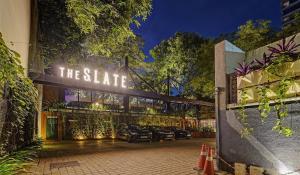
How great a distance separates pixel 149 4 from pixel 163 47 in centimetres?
2019

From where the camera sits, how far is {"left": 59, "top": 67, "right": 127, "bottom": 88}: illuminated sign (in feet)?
45.7

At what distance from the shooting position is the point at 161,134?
20.2m

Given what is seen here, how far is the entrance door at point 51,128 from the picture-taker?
785 inches

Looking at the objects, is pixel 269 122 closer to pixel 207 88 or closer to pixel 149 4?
pixel 149 4

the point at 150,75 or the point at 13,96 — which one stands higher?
the point at 150,75

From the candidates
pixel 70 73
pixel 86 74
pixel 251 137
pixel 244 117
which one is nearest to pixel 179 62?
pixel 86 74

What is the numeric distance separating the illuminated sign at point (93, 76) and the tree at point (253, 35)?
873 cm

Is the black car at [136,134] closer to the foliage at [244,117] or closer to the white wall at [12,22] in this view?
the white wall at [12,22]

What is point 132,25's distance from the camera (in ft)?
42.2

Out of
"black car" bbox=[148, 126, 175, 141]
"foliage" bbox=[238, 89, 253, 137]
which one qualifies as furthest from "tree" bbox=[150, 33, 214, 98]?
"foliage" bbox=[238, 89, 253, 137]

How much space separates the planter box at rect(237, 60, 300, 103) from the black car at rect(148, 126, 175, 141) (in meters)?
14.3

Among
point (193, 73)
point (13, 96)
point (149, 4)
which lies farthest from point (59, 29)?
point (193, 73)

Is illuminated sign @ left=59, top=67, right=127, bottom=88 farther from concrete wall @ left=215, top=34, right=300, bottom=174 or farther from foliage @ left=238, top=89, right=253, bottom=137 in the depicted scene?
foliage @ left=238, top=89, right=253, bottom=137

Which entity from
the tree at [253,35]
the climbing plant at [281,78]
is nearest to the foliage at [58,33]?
the climbing plant at [281,78]
